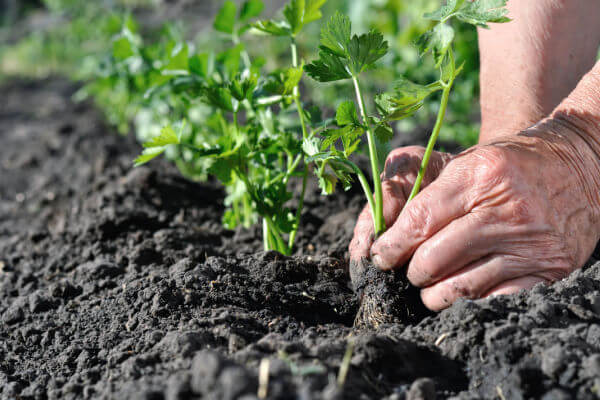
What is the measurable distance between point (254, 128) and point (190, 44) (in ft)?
4.86

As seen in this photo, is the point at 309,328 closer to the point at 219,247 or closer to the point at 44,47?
the point at 219,247

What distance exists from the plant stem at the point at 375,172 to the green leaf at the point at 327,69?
0.14 feet

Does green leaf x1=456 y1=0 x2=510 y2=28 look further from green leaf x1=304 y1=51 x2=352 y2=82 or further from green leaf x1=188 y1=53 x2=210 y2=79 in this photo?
green leaf x1=188 y1=53 x2=210 y2=79

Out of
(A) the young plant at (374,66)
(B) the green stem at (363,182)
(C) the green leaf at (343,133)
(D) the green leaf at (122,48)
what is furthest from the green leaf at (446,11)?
(D) the green leaf at (122,48)

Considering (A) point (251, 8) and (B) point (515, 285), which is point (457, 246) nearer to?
(B) point (515, 285)

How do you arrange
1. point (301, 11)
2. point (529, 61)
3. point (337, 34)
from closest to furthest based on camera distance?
point (337, 34), point (301, 11), point (529, 61)

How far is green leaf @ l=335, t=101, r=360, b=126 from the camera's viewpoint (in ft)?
4.93

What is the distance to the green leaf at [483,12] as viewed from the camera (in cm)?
137

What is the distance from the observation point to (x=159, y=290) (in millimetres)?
1716

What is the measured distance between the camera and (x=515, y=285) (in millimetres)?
1527

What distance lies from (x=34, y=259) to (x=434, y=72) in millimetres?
2942

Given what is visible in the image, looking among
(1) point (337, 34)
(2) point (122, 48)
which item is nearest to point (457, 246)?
(1) point (337, 34)

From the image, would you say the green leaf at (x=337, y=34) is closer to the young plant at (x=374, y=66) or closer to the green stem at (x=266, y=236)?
the young plant at (x=374, y=66)

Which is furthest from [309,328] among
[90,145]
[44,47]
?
[44,47]
